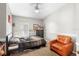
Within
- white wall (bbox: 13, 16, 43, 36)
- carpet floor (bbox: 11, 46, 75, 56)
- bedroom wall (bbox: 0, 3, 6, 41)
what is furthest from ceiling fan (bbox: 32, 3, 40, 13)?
carpet floor (bbox: 11, 46, 75, 56)

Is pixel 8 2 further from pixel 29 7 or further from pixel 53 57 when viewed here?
pixel 53 57

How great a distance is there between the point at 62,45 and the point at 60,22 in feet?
1.44

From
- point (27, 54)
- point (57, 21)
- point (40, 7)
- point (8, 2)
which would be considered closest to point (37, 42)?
point (27, 54)

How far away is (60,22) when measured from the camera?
1.77 meters

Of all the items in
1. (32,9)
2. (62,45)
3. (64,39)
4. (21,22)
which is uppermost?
(32,9)

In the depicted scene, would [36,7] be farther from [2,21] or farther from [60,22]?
[2,21]

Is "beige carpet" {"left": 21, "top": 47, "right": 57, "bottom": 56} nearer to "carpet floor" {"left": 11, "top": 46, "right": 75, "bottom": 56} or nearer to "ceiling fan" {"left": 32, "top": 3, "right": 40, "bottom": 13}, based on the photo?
"carpet floor" {"left": 11, "top": 46, "right": 75, "bottom": 56}

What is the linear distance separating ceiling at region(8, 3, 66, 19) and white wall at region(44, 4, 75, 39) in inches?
3.3

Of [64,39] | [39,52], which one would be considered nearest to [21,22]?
[39,52]

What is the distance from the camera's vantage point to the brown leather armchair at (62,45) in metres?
1.73

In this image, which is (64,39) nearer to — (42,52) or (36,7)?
(42,52)

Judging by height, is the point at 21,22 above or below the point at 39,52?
above

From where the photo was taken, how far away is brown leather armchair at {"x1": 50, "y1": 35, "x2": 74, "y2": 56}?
173 cm

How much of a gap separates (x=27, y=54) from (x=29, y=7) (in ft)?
2.94
